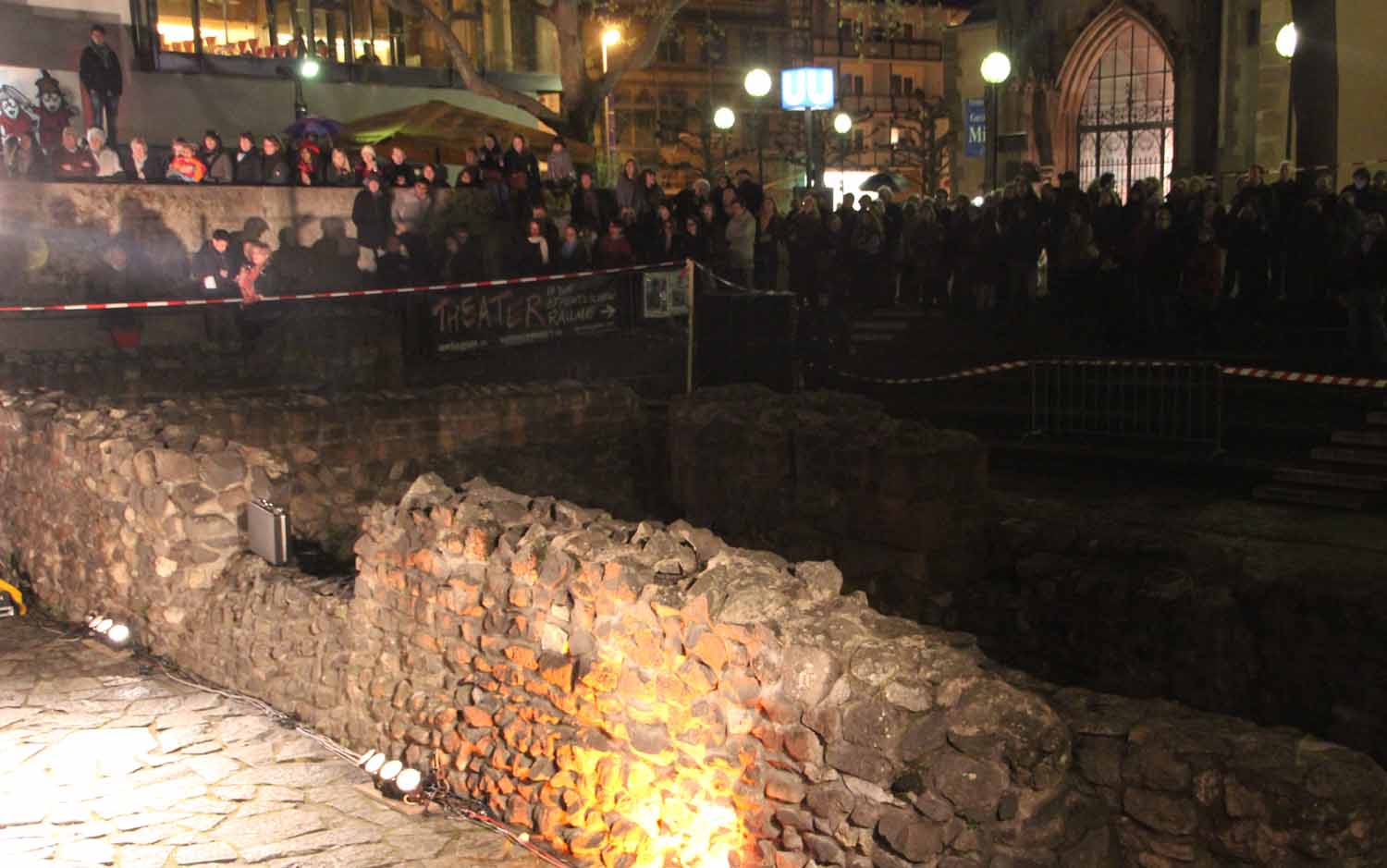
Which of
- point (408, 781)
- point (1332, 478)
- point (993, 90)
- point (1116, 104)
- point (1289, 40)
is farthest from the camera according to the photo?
point (1116, 104)

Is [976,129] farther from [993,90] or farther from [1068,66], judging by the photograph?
[993,90]

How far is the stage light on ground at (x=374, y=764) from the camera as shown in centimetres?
666

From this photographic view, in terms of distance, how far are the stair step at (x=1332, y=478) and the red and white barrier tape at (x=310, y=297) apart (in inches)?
297

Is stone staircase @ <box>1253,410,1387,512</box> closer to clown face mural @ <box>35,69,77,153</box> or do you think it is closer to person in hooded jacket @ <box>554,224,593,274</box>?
person in hooded jacket @ <box>554,224,593,274</box>

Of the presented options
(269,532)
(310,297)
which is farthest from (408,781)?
(310,297)

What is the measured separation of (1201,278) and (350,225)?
10335mm

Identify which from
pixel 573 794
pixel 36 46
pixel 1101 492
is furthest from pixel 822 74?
pixel 573 794

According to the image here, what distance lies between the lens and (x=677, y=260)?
57.6 feet

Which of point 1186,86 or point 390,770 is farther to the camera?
point 1186,86

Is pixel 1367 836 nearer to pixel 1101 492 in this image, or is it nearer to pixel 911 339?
pixel 1101 492

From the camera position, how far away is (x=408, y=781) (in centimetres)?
645

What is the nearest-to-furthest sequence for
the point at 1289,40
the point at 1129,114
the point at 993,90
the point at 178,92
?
1. the point at 1289,40
2. the point at 993,90
3. the point at 178,92
4. the point at 1129,114

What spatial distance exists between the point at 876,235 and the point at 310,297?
25.5 ft

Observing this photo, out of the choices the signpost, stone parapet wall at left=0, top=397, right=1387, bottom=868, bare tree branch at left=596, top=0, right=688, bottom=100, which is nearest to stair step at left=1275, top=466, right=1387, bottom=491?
Result: stone parapet wall at left=0, top=397, right=1387, bottom=868
